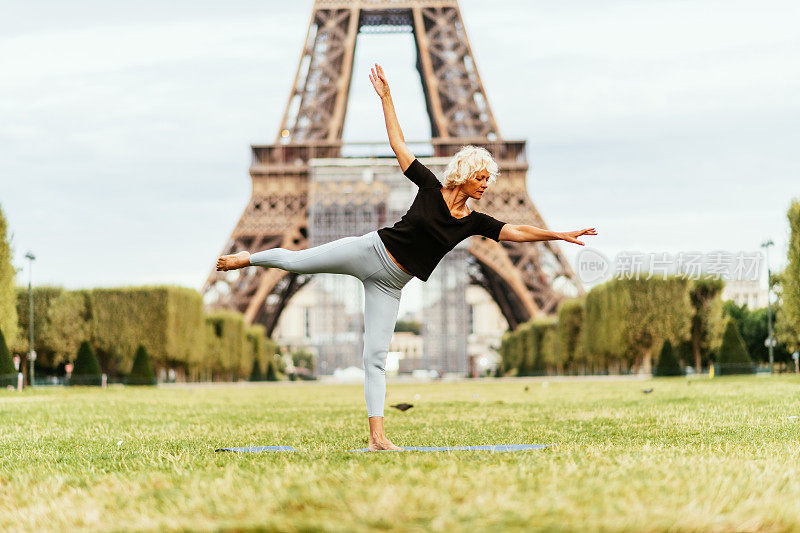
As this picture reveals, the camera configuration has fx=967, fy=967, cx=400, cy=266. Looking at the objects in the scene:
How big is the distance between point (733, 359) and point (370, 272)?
86.4ft

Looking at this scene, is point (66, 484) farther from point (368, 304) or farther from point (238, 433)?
point (238, 433)

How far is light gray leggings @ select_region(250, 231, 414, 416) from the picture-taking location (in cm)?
428

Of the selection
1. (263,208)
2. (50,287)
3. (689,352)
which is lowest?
(689,352)

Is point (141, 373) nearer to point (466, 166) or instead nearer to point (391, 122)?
point (391, 122)

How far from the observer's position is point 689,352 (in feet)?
132

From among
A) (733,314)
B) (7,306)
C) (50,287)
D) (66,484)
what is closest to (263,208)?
(50,287)

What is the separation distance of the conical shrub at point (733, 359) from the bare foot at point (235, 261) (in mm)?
25819

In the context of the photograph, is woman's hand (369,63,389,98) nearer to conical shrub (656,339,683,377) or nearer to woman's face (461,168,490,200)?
woman's face (461,168,490,200)

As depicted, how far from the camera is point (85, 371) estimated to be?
1128 inches

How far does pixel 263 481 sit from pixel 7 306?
26145mm

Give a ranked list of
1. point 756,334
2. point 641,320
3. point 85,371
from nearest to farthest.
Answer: point 85,371
point 641,320
point 756,334

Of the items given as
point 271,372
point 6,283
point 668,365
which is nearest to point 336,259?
point 6,283

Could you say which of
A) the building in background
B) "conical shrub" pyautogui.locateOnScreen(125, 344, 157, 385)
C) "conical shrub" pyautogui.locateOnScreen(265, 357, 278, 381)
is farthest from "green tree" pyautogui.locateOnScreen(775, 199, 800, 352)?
A: the building in background

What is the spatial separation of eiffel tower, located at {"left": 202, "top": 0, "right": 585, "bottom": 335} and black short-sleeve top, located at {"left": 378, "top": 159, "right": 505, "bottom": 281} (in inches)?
Result: 1334
